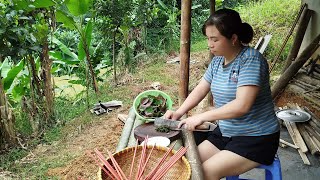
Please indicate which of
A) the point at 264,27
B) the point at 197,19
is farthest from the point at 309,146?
the point at 197,19

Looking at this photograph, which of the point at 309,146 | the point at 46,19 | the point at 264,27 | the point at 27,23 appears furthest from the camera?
the point at 264,27

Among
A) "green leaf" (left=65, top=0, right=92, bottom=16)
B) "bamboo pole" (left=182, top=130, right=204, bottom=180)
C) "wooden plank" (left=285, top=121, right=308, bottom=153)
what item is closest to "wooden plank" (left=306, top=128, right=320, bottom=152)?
"wooden plank" (left=285, top=121, right=308, bottom=153)

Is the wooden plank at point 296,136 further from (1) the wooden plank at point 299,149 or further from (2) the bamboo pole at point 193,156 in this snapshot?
(2) the bamboo pole at point 193,156

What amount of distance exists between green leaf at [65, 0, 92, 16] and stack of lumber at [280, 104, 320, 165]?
3.94 metres

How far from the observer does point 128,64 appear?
8.58 metres

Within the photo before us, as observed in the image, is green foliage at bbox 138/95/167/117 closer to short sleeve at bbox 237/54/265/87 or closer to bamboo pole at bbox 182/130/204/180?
bamboo pole at bbox 182/130/204/180

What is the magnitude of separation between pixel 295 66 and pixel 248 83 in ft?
13.9

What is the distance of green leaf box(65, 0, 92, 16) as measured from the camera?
5.62 meters

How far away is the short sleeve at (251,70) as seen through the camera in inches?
79.7

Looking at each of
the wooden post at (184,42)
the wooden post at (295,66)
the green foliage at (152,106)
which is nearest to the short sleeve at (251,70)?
the green foliage at (152,106)

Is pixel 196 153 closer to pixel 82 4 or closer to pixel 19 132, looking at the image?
pixel 19 132

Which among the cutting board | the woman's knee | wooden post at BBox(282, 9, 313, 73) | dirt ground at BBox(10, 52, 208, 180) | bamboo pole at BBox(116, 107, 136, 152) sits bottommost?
dirt ground at BBox(10, 52, 208, 180)

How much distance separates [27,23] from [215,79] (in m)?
3.40

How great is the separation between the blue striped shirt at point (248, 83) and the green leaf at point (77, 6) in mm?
4062
